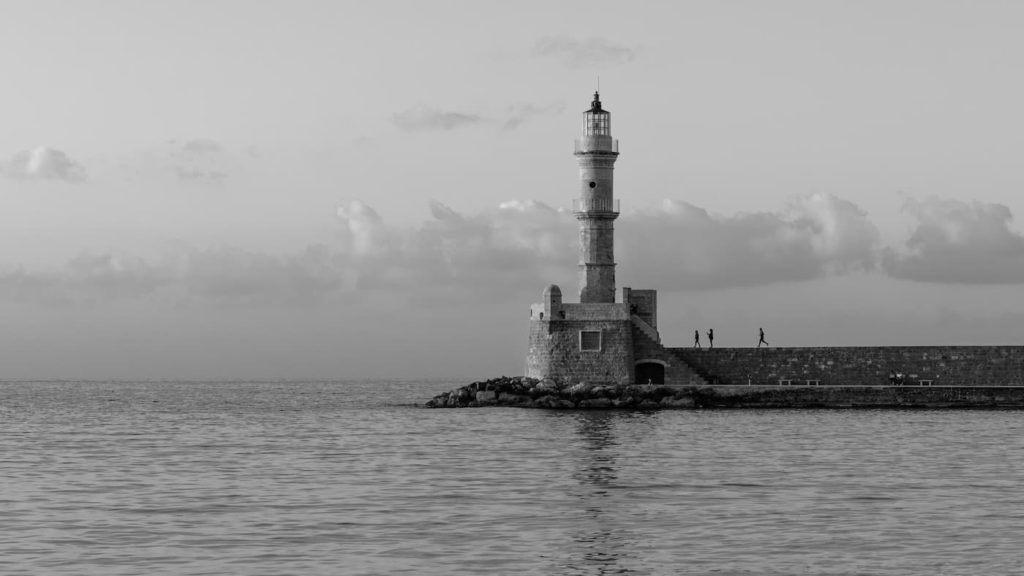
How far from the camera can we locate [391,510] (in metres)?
24.6

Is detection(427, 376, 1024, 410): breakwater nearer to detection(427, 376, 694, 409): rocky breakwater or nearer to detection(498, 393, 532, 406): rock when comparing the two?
detection(427, 376, 694, 409): rocky breakwater

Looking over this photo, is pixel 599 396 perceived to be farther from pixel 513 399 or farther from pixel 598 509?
pixel 598 509

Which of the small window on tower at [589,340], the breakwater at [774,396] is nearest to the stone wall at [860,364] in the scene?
the breakwater at [774,396]

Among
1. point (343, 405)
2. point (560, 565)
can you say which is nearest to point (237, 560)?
point (560, 565)

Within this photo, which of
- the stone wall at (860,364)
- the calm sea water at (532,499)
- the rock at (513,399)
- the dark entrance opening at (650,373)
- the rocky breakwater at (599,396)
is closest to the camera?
the calm sea water at (532,499)

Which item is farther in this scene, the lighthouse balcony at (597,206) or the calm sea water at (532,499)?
the lighthouse balcony at (597,206)

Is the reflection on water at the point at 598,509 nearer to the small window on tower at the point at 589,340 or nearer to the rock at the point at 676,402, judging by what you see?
the rock at the point at 676,402

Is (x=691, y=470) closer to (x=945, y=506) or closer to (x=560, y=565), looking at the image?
(x=945, y=506)

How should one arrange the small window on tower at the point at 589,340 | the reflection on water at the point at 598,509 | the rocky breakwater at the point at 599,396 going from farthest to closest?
the small window on tower at the point at 589,340 → the rocky breakwater at the point at 599,396 → the reflection on water at the point at 598,509

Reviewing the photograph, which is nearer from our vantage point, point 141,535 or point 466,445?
point 141,535

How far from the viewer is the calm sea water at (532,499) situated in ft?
64.3

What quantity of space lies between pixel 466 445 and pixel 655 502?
13085mm

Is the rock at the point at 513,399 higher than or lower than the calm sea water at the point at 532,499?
higher

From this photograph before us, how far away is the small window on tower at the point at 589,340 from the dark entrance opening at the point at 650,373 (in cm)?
196
